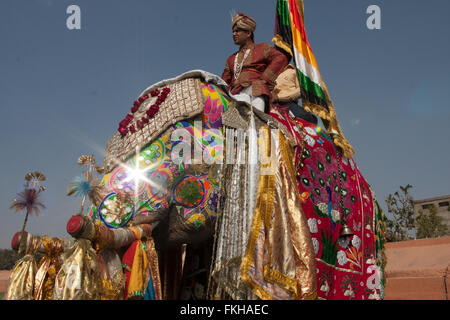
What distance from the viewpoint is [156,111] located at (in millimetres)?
3078

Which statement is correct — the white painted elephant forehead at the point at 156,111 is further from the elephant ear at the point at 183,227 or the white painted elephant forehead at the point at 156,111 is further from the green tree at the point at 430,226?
the green tree at the point at 430,226

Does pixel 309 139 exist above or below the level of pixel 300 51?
below

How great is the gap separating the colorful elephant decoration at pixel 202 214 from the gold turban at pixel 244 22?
44.7 inches

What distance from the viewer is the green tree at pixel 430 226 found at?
20734 mm

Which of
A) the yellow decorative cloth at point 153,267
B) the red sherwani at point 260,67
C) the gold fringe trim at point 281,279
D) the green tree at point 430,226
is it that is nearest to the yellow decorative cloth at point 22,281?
the yellow decorative cloth at point 153,267

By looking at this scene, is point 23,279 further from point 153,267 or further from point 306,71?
point 306,71

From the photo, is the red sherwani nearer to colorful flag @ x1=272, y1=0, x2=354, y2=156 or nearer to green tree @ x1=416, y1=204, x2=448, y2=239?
colorful flag @ x1=272, y1=0, x2=354, y2=156

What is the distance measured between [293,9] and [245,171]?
269cm

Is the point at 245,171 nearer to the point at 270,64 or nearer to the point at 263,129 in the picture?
the point at 263,129

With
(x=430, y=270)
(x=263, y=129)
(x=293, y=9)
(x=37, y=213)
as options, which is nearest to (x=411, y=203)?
(x=430, y=270)

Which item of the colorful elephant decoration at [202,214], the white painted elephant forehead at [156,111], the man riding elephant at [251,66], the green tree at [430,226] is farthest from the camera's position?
the green tree at [430,226]

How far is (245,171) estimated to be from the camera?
306cm

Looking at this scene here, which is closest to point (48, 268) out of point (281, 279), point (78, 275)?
point (78, 275)
